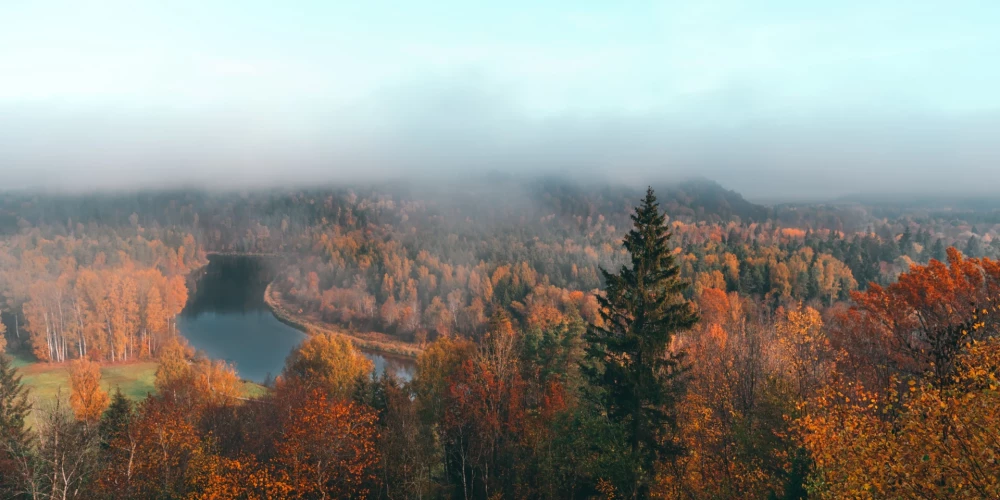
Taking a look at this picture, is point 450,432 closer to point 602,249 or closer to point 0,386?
point 0,386

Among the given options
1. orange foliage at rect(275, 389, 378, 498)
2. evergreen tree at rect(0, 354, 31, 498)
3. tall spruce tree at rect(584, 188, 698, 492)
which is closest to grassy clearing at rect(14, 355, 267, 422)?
evergreen tree at rect(0, 354, 31, 498)

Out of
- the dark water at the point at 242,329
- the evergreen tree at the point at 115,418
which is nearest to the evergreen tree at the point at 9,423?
the evergreen tree at the point at 115,418

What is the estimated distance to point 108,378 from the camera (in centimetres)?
4506

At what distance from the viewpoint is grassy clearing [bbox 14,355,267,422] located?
4122cm

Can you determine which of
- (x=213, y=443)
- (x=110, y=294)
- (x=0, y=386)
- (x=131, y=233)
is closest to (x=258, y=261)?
(x=131, y=233)

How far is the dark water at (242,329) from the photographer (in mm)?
58781

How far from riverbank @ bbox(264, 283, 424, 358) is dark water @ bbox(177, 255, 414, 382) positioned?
1.51m

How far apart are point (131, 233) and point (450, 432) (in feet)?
599

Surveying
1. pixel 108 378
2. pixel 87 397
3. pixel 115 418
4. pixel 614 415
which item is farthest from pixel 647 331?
pixel 108 378

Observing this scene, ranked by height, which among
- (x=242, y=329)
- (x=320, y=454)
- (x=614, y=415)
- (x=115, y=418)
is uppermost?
(x=614, y=415)

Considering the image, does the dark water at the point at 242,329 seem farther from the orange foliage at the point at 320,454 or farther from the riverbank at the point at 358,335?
the orange foliage at the point at 320,454

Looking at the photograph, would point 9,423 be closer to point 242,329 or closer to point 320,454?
point 320,454

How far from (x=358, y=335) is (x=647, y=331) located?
66350 millimetres

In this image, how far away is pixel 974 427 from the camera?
7227mm
